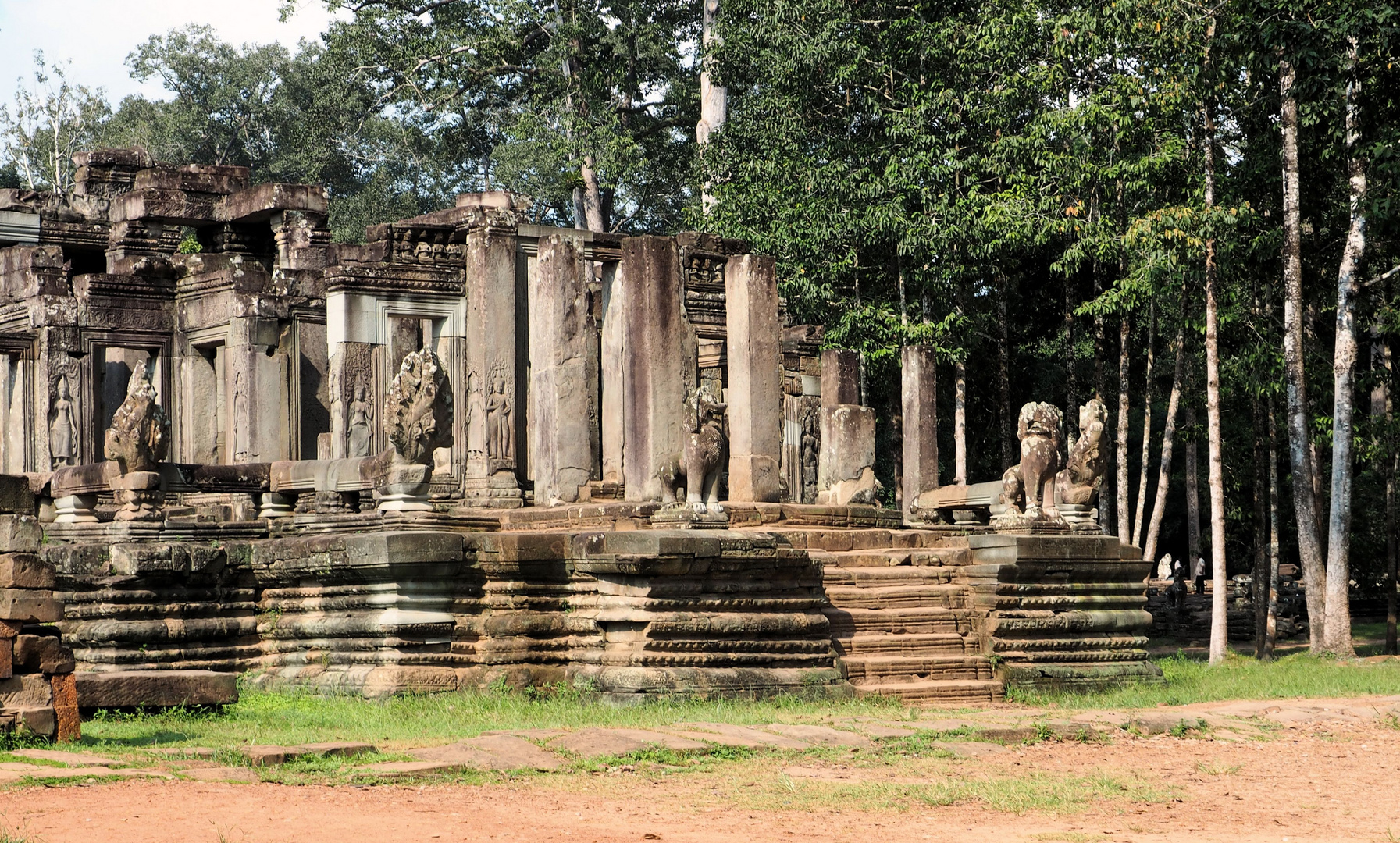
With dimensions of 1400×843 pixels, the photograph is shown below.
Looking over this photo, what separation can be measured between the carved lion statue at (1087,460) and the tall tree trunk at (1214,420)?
459 cm

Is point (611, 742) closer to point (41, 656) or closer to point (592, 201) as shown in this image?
point (41, 656)

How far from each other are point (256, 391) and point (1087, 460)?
12.1 m

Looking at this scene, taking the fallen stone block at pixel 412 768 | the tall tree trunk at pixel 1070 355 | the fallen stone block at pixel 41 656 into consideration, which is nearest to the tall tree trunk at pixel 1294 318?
the tall tree trunk at pixel 1070 355

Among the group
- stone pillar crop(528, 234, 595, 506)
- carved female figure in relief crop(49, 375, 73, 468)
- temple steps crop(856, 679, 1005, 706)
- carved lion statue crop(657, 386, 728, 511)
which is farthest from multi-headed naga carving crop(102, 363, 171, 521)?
carved female figure in relief crop(49, 375, 73, 468)

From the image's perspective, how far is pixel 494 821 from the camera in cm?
721

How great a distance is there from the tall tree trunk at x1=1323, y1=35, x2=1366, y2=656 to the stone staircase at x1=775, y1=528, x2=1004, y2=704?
6645 mm

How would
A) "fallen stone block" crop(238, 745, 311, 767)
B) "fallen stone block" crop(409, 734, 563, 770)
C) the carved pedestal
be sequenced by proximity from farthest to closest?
the carved pedestal
"fallen stone block" crop(409, 734, 563, 770)
"fallen stone block" crop(238, 745, 311, 767)

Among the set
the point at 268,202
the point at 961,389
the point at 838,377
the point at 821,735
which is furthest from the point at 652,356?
the point at 961,389

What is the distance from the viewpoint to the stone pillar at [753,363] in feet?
52.0

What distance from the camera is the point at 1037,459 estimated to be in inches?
584

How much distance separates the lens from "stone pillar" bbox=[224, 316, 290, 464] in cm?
2275

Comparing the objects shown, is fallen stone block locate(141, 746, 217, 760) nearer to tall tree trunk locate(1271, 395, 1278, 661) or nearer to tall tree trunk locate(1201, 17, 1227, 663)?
tall tree trunk locate(1201, 17, 1227, 663)

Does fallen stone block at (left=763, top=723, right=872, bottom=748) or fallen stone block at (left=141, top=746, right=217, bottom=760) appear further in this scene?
fallen stone block at (left=763, top=723, right=872, bottom=748)

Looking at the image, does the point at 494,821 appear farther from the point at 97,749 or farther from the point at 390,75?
the point at 390,75
